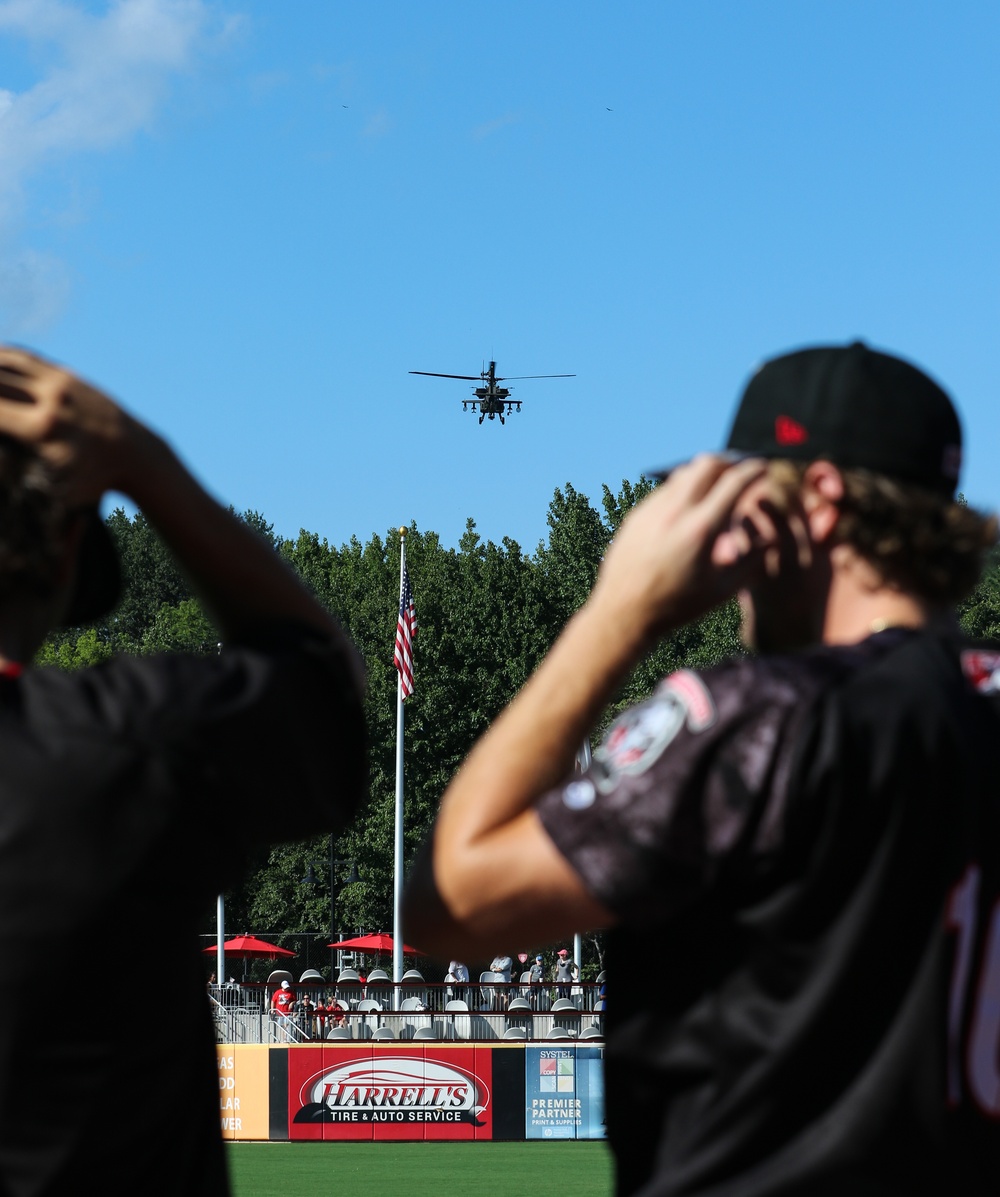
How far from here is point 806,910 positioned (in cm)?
191

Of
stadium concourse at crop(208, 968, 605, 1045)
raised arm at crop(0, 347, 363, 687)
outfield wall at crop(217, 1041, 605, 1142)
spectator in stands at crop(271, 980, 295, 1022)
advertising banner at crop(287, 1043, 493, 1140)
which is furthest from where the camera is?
spectator in stands at crop(271, 980, 295, 1022)

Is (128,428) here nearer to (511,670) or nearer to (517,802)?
(517,802)

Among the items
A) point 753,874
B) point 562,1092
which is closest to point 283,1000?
point 562,1092

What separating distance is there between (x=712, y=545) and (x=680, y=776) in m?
0.31

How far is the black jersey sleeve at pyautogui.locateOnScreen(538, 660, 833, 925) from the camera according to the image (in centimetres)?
188

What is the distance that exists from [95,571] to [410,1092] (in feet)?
79.1

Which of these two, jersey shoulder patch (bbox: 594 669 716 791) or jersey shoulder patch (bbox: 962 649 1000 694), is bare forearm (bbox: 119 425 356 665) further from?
jersey shoulder patch (bbox: 962 649 1000 694)

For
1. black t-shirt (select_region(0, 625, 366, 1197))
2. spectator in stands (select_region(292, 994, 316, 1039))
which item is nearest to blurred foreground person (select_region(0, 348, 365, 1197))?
black t-shirt (select_region(0, 625, 366, 1197))

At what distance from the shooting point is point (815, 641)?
2.23 meters

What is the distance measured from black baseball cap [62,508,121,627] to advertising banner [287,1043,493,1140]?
23.5 m

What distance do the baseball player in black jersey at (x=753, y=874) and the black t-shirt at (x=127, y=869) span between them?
0.81 feet

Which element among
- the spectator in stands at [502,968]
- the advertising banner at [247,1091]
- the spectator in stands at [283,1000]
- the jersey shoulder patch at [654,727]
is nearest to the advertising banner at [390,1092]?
the advertising banner at [247,1091]

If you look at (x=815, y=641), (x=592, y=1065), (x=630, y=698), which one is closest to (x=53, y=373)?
(x=815, y=641)

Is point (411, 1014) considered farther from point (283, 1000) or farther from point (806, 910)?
point (806, 910)
